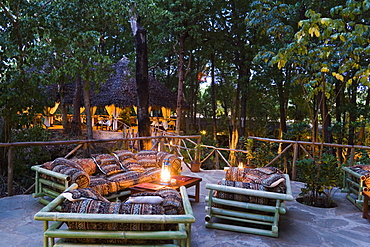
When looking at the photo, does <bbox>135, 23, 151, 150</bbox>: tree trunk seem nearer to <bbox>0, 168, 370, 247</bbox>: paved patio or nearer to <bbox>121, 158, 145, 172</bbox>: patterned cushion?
<bbox>121, 158, 145, 172</bbox>: patterned cushion

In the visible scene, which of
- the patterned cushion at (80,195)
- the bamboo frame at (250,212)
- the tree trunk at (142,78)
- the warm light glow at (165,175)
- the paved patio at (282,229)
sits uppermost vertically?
the tree trunk at (142,78)

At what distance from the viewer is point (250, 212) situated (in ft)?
10.4

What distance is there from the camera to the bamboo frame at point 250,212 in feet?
9.80

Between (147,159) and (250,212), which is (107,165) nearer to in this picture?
(147,159)

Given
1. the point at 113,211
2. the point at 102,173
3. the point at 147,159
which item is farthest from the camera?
the point at 147,159

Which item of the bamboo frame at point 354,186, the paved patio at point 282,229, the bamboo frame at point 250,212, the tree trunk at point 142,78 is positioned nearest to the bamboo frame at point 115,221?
the paved patio at point 282,229

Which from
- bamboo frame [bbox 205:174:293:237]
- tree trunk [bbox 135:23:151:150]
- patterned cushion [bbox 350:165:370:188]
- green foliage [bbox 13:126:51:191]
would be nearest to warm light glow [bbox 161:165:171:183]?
Answer: bamboo frame [bbox 205:174:293:237]

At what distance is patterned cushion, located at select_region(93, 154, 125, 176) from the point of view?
4242 millimetres

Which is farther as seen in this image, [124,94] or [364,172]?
[124,94]

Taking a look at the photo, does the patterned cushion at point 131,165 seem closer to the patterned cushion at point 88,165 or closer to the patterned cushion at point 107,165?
the patterned cushion at point 107,165

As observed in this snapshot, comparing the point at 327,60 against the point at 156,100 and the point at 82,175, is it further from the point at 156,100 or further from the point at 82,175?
the point at 156,100

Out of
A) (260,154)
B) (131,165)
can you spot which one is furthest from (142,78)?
(260,154)

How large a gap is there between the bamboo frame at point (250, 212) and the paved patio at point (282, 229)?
0.07 m

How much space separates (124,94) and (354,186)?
933 centimetres
